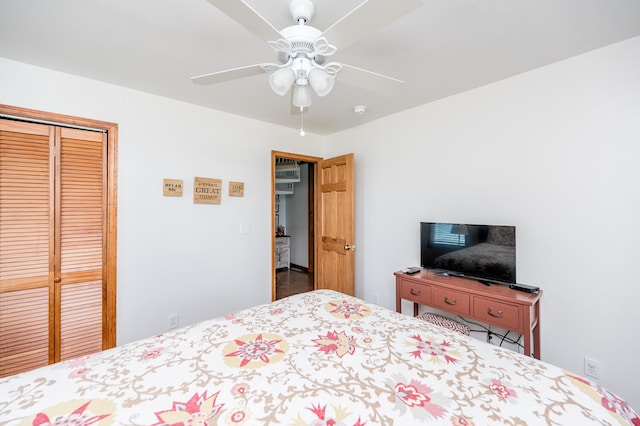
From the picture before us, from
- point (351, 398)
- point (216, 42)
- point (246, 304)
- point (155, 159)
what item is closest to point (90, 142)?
point (155, 159)

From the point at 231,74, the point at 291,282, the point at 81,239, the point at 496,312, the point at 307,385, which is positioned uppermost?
the point at 231,74

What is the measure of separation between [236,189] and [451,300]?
7.77 ft

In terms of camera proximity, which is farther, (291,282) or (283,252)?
(283,252)

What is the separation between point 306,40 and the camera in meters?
1.21

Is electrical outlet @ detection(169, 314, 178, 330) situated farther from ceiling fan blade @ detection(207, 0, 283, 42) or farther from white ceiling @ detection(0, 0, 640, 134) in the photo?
ceiling fan blade @ detection(207, 0, 283, 42)

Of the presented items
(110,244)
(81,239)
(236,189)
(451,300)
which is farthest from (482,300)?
(81,239)

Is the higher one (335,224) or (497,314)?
(335,224)

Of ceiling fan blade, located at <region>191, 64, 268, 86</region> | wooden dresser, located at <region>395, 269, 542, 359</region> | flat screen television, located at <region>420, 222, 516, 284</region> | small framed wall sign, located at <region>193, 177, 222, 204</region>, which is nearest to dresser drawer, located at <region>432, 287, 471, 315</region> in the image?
wooden dresser, located at <region>395, 269, 542, 359</region>

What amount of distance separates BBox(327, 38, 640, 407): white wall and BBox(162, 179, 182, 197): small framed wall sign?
2.40 metres

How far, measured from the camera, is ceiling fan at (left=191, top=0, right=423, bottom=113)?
94 cm

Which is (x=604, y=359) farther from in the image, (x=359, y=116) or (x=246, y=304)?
(x=246, y=304)

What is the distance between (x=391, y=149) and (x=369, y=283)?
1.59 metres

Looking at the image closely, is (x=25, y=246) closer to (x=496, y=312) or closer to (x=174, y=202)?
(x=174, y=202)

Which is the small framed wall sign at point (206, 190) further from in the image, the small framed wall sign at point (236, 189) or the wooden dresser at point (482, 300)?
the wooden dresser at point (482, 300)
